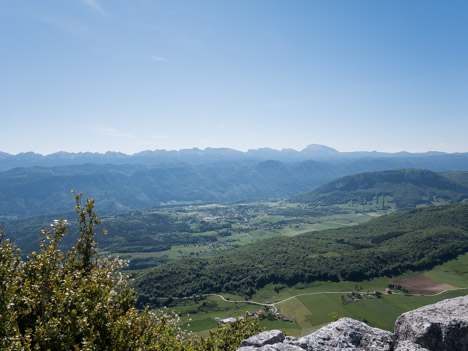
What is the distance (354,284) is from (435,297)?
42328mm

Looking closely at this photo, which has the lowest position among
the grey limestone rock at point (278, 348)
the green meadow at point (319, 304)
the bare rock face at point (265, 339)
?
the green meadow at point (319, 304)

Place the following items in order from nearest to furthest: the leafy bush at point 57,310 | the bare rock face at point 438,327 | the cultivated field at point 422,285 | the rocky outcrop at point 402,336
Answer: the leafy bush at point 57,310
the bare rock face at point 438,327
the rocky outcrop at point 402,336
the cultivated field at point 422,285

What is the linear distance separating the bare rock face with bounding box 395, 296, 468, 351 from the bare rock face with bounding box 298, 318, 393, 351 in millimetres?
824

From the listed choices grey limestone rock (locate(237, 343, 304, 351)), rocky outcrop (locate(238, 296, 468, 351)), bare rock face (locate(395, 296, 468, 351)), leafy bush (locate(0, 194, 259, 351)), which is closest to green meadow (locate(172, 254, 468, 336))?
rocky outcrop (locate(238, 296, 468, 351))

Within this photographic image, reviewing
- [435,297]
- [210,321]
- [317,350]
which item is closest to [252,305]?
[210,321]

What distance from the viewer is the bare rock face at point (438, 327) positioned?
39.3ft

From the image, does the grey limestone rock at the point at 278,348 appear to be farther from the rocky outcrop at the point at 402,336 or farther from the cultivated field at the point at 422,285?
the cultivated field at the point at 422,285

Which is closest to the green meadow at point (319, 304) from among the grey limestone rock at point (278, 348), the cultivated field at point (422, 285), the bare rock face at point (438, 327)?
the cultivated field at point (422, 285)

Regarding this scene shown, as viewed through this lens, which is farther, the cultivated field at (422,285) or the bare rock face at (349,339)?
the cultivated field at (422,285)

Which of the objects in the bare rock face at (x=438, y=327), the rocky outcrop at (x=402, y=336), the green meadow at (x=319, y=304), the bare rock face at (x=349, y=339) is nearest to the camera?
the bare rock face at (x=438, y=327)

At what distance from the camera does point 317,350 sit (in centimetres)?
1405

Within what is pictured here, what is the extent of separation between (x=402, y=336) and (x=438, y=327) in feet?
5.95

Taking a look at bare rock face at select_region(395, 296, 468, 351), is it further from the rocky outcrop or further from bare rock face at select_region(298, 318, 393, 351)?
bare rock face at select_region(298, 318, 393, 351)

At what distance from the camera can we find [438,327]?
1234 centimetres
